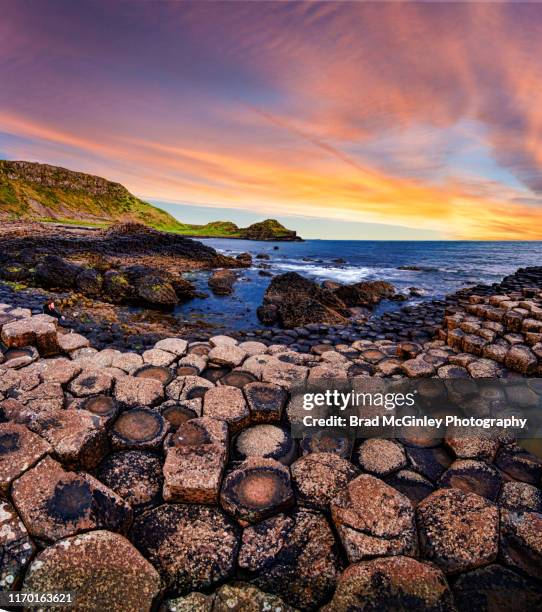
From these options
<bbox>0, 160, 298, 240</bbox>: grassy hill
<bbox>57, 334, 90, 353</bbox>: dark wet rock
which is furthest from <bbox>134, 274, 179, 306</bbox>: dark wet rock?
<bbox>0, 160, 298, 240</bbox>: grassy hill

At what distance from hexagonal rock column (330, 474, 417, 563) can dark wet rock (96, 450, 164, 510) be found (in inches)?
68.0

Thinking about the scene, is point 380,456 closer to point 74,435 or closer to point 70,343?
point 74,435

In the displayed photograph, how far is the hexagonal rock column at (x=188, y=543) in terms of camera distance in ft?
7.76

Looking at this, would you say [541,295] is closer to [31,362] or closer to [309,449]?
Answer: [309,449]

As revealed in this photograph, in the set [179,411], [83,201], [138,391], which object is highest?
[83,201]

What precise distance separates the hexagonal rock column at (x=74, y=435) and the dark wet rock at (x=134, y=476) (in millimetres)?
173

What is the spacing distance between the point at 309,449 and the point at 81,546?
2367 millimetres

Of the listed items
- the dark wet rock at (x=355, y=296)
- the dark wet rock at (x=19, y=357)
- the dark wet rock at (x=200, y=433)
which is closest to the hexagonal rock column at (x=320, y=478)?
the dark wet rock at (x=200, y=433)

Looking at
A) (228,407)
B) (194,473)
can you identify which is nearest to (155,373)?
(228,407)

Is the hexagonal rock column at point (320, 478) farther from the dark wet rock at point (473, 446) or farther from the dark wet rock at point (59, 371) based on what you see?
the dark wet rock at point (59, 371)

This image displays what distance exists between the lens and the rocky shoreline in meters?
2.20

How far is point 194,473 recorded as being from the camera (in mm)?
2928

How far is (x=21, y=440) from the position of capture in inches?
117

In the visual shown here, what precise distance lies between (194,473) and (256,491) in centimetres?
61
